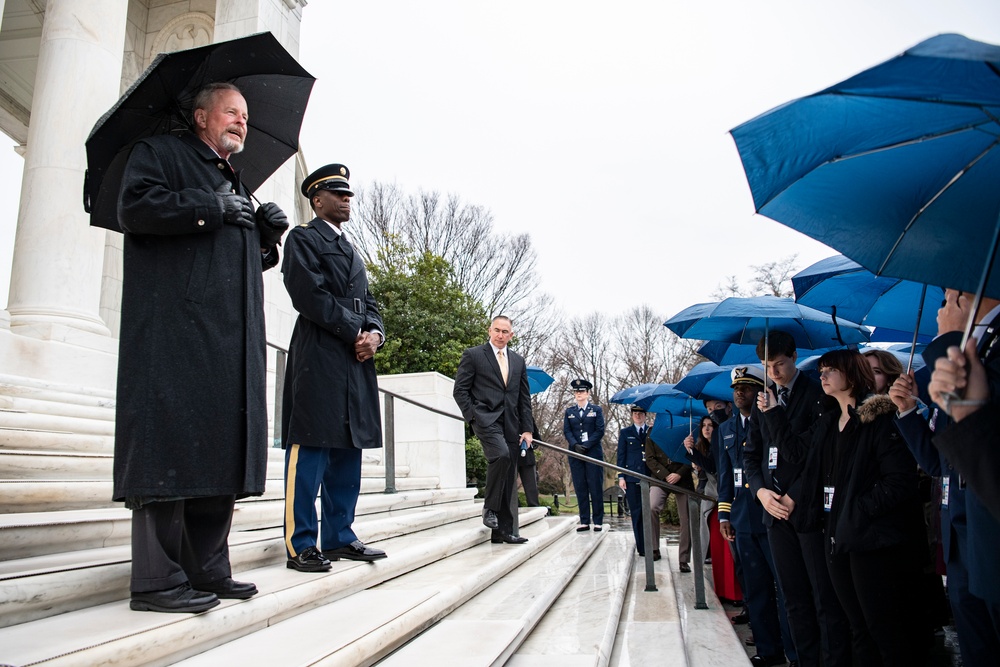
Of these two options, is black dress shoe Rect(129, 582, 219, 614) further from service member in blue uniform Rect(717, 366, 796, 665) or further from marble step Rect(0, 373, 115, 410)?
service member in blue uniform Rect(717, 366, 796, 665)

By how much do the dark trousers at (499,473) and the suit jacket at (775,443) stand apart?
237cm

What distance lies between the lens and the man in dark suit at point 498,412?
6348 mm

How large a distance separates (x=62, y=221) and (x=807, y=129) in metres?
6.63

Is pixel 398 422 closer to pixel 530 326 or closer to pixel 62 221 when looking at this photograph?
pixel 62 221

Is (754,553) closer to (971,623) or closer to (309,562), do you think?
(971,623)

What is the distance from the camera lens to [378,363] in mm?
14000

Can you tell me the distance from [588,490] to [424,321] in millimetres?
5967

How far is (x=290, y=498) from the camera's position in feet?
12.2

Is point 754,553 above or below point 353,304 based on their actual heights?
below

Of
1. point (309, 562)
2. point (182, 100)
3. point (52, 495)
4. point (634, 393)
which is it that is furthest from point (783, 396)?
point (634, 393)

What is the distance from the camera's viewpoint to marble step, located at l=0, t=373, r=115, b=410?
5.18m

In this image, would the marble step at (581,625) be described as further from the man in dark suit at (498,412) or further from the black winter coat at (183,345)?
the black winter coat at (183,345)

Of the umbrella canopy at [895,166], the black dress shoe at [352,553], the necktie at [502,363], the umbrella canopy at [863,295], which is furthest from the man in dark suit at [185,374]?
the necktie at [502,363]

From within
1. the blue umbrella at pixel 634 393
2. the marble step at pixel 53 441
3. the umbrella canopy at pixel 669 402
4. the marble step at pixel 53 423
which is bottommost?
the marble step at pixel 53 441
